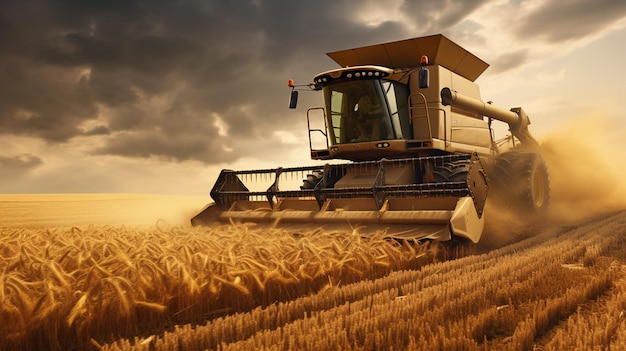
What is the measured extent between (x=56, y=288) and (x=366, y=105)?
556cm

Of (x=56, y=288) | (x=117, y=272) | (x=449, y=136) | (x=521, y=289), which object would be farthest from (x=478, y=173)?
(x=56, y=288)

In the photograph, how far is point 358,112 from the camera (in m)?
7.44

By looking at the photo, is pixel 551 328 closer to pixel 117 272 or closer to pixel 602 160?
pixel 117 272

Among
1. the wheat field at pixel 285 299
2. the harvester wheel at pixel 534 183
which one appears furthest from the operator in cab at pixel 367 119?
the wheat field at pixel 285 299

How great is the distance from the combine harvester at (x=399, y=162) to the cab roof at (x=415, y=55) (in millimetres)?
18

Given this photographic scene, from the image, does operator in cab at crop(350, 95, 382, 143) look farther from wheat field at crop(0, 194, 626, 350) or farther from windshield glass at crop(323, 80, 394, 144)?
wheat field at crop(0, 194, 626, 350)

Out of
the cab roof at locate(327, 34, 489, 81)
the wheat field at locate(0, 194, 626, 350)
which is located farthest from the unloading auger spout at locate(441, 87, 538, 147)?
the wheat field at locate(0, 194, 626, 350)

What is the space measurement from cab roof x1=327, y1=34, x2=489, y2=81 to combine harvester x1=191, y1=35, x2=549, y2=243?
0.06ft

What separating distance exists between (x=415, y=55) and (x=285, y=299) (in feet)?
18.0

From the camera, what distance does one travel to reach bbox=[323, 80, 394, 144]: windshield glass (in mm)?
7203

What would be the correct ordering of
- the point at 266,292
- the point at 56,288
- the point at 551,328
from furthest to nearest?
the point at 266,292, the point at 551,328, the point at 56,288

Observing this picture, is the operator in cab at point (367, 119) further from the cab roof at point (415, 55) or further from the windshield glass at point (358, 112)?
the cab roof at point (415, 55)

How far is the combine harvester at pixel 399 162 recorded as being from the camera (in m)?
5.69

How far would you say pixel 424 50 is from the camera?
7.68m
